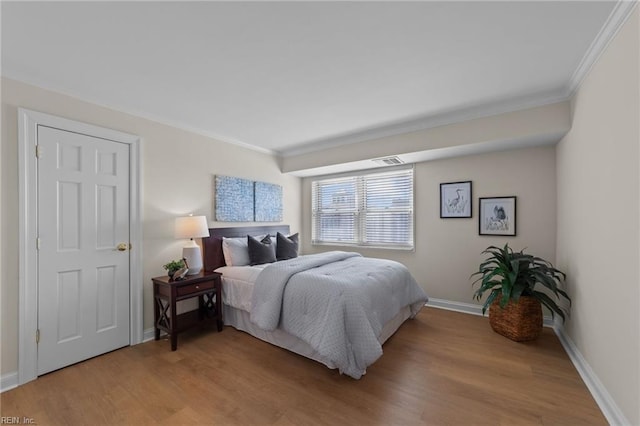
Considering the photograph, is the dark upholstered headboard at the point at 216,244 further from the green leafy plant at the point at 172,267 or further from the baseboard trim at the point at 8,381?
the baseboard trim at the point at 8,381

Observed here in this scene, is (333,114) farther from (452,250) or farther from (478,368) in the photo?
(478,368)

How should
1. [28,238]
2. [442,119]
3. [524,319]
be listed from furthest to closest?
1. [442,119]
2. [524,319]
3. [28,238]

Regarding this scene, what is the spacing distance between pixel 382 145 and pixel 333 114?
0.98 m

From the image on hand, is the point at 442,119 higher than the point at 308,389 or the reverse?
higher

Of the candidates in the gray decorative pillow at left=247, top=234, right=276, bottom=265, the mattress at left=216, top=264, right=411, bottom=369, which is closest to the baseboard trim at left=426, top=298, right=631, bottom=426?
the mattress at left=216, top=264, right=411, bottom=369

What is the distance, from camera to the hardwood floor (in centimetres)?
174

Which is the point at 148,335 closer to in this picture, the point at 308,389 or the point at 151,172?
the point at 151,172

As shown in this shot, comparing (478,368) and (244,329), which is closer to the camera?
(478,368)

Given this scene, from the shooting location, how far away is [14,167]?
213cm

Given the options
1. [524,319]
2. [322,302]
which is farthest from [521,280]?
[322,302]

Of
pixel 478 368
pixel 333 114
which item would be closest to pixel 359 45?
pixel 333 114

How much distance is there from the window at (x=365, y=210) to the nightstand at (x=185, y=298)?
95.0 inches

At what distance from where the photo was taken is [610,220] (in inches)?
69.3

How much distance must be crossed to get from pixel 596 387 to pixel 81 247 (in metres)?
4.36
